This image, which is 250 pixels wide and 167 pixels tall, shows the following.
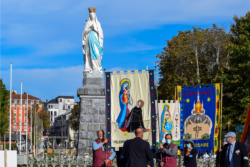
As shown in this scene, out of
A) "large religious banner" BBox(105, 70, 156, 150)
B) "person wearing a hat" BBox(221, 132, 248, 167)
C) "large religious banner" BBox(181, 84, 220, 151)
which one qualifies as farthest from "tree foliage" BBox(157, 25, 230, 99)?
"person wearing a hat" BBox(221, 132, 248, 167)

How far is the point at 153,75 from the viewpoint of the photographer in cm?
1647

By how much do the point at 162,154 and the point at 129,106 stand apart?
7.51ft

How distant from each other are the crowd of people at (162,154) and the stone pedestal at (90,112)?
12.6 meters

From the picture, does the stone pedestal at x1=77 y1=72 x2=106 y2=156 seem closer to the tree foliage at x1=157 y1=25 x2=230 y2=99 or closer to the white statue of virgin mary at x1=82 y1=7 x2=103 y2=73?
the white statue of virgin mary at x1=82 y1=7 x2=103 y2=73

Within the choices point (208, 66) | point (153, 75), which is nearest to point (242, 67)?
point (208, 66)

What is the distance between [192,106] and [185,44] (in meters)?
31.8

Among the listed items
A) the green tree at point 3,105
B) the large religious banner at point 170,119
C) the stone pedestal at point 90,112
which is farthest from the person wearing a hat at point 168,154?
the green tree at point 3,105

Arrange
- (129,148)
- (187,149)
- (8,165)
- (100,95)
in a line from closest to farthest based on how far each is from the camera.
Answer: (8,165)
(129,148)
(187,149)
(100,95)

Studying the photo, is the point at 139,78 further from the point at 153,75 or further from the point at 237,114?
the point at 237,114

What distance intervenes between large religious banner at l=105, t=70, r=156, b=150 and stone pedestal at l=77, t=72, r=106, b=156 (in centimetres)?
1197

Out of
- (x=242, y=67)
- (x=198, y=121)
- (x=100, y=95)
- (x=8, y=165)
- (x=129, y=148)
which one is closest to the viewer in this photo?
(x=8, y=165)

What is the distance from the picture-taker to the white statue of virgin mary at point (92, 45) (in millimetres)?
29891

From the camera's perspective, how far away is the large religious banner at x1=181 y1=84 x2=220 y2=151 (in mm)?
21328

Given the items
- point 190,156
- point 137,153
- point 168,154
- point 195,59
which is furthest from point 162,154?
point 195,59
